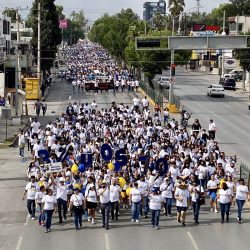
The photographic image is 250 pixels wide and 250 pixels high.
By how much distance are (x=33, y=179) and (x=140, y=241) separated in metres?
3.98

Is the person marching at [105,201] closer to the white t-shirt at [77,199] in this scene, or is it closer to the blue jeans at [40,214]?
the white t-shirt at [77,199]

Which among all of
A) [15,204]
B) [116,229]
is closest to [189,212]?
[116,229]

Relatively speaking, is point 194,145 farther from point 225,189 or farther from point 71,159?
point 225,189

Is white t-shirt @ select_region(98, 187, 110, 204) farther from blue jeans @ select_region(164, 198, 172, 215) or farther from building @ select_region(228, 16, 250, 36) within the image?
building @ select_region(228, 16, 250, 36)

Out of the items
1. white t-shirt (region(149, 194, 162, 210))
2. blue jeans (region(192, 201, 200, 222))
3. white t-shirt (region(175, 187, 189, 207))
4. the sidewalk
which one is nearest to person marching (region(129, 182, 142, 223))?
white t-shirt (region(149, 194, 162, 210))

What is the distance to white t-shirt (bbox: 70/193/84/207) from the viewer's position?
61.3ft

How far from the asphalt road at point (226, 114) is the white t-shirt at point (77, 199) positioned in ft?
40.7

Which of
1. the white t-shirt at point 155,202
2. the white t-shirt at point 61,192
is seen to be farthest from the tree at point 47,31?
the white t-shirt at point 155,202

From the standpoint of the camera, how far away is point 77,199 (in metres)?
18.7

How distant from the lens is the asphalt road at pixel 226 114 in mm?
34562

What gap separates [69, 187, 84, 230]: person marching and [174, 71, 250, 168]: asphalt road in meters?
12.4

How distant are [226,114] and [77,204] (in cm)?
3117

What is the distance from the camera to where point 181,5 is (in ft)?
437

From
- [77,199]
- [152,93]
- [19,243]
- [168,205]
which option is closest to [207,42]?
[152,93]
